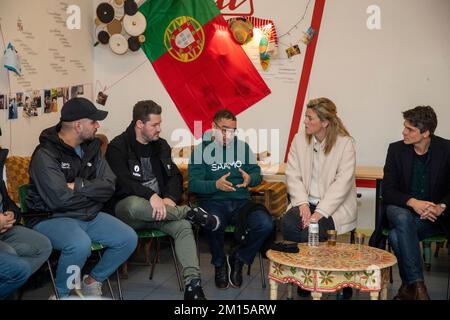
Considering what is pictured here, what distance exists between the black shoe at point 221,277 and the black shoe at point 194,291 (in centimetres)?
46

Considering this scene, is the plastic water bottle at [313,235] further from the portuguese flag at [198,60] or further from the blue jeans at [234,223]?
the portuguese flag at [198,60]

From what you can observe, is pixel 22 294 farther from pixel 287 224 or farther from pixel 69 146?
pixel 287 224

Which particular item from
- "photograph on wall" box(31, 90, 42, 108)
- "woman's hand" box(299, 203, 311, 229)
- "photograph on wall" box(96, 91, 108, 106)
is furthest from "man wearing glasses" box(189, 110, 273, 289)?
"photograph on wall" box(96, 91, 108, 106)

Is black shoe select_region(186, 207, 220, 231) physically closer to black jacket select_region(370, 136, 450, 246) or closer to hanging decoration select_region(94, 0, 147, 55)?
black jacket select_region(370, 136, 450, 246)

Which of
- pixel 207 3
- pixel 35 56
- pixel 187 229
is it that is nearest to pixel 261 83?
pixel 207 3

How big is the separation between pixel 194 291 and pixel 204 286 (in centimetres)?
55

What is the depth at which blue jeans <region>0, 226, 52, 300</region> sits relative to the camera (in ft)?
11.4

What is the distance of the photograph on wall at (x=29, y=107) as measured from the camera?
221 inches

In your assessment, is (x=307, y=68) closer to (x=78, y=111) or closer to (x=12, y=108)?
(x=12, y=108)

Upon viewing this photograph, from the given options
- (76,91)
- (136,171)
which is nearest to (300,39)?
(76,91)

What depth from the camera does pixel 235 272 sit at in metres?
4.57

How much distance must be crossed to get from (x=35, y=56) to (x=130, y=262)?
195 cm

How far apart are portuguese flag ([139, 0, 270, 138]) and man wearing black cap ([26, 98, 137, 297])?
2477 millimetres

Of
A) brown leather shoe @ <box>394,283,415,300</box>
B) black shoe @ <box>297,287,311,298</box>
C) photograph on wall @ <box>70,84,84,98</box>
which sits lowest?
black shoe @ <box>297,287,311,298</box>
